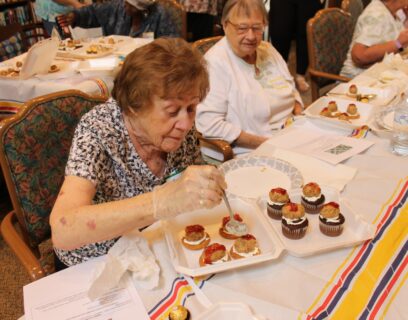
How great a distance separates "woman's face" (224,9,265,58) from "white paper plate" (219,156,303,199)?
697 millimetres

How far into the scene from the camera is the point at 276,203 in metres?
1.09

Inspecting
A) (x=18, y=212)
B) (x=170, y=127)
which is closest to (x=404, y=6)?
(x=170, y=127)

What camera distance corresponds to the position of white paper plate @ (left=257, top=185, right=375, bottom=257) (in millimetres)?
956

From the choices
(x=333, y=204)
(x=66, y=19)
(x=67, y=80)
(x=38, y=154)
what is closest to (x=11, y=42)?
(x=66, y=19)

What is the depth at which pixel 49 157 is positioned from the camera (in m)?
1.32

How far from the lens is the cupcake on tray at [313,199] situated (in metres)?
1.10

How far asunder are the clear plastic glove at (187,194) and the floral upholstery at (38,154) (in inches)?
21.5

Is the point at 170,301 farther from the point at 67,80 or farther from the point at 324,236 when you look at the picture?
the point at 67,80

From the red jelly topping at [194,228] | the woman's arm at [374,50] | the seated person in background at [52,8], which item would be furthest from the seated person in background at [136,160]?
the seated person in background at [52,8]

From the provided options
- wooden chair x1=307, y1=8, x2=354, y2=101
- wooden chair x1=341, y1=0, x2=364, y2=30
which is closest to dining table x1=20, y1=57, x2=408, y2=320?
wooden chair x1=307, y1=8, x2=354, y2=101

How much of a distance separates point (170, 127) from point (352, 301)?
2.01 ft

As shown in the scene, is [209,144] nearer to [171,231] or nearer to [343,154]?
[343,154]

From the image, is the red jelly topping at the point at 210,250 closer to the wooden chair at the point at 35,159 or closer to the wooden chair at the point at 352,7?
the wooden chair at the point at 35,159

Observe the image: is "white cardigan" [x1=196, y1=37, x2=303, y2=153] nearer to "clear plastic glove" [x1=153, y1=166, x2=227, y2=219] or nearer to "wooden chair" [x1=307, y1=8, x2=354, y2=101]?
"wooden chair" [x1=307, y1=8, x2=354, y2=101]
